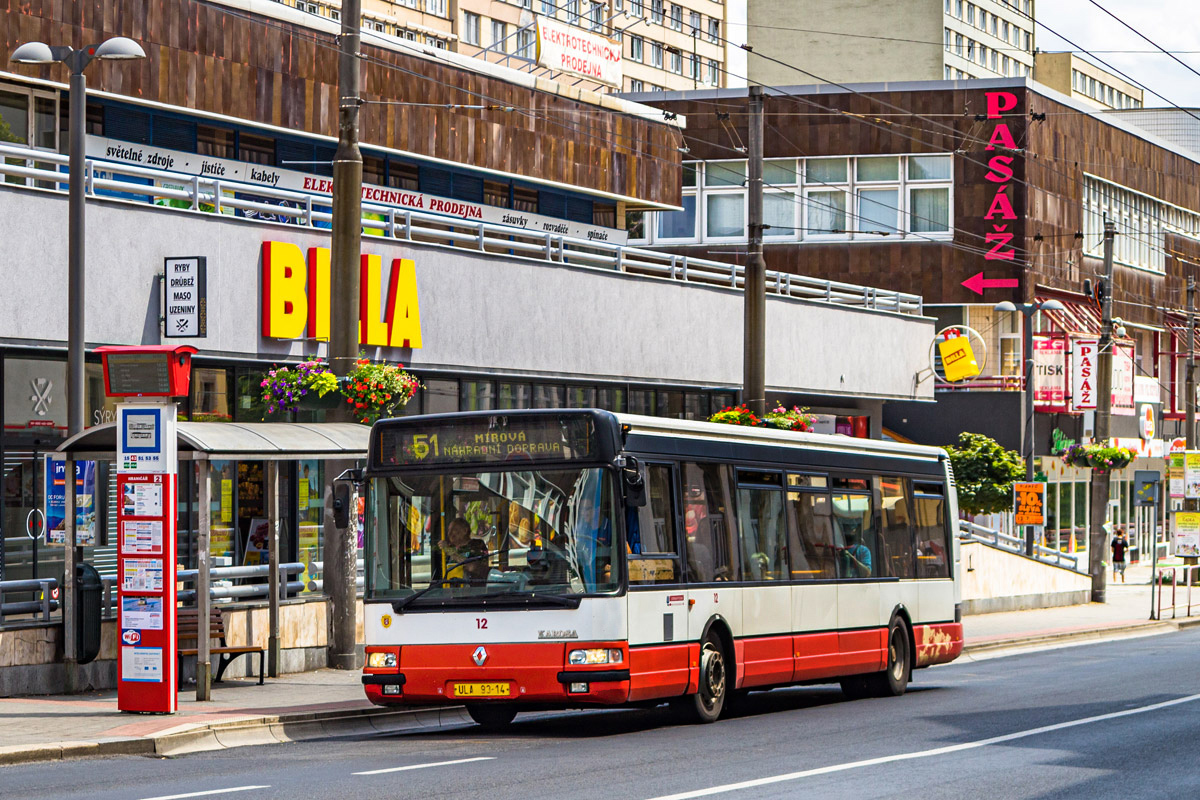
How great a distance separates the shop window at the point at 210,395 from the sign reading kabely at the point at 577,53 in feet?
61.7

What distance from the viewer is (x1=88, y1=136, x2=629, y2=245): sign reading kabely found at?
92.8 feet

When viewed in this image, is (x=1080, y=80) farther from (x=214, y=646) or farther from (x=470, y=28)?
(x=214, y=646)

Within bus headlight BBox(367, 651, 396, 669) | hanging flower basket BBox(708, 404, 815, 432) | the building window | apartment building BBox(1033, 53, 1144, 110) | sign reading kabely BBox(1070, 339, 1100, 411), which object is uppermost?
apartment building BBox(1033, 53, 1144, 110)

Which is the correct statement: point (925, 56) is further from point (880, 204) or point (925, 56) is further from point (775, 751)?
point (775, 751)

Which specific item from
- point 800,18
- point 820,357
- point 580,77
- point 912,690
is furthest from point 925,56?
point 912,690

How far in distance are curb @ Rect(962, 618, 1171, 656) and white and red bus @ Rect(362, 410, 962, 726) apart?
1261 centimetres

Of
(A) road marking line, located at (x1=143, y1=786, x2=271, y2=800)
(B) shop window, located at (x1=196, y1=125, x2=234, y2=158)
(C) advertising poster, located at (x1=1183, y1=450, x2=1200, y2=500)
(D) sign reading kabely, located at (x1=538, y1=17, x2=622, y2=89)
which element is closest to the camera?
(A) road marking line, located at (x1=143, y1=786, x2=271, y2=800)

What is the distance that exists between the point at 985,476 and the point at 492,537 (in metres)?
34.3

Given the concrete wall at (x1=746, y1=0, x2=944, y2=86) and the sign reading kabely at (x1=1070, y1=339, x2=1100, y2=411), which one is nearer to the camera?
the sign reading kabely at (x1=1070, y1=339, x2=1100, y2=411)

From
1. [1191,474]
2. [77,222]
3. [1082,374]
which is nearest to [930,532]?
[77,222]

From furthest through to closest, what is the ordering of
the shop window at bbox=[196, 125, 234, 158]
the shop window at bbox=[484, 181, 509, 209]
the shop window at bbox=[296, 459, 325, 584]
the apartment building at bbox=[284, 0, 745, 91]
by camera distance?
1. the apartment building at bbox=[284, 0, 745, 91]
2. the shop window at bbox=[484, 181, 509, 209]
3. the shop window at bbox=[196, 125, 234, 158]
4. the shop window at bbox=[296, 459, 325, 584]

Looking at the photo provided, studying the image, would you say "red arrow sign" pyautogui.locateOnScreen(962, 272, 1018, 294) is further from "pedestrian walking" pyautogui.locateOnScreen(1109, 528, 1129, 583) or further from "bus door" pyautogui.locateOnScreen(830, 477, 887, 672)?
"bus door" pyautogui.locateOnScreen(830, 477, 887, 672)

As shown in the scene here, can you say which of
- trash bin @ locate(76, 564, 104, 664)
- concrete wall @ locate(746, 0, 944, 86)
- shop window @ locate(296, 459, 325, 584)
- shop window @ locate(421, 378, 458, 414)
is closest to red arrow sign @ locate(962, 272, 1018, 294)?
shop window @ locate(421, 378, 458, 414)

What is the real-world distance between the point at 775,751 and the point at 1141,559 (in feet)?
186
